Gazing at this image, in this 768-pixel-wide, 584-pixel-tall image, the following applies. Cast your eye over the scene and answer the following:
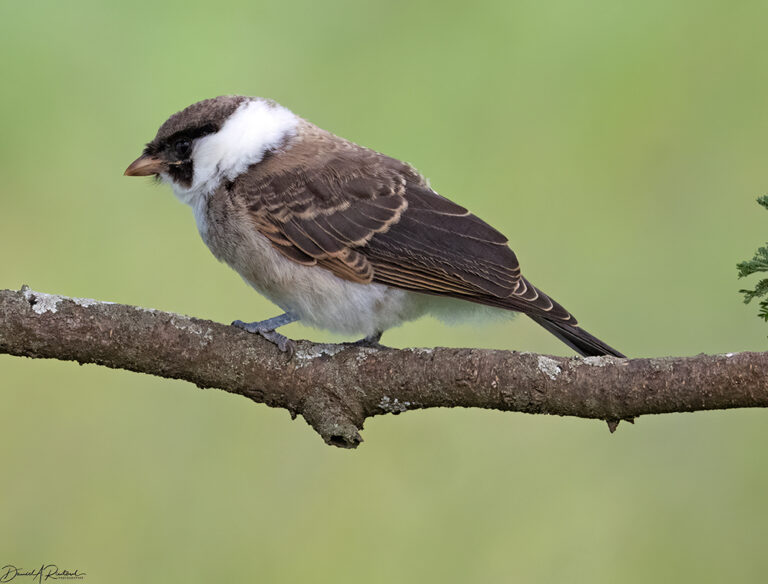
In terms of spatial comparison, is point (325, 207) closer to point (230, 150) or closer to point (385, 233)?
point (385, 233)

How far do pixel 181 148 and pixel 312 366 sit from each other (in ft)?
4.60

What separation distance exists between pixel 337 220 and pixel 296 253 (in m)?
0.23

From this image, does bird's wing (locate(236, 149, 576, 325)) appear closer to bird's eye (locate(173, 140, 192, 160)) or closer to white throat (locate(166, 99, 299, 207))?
white throat (locate(166, 99, 299, 207))

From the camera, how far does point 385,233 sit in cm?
377

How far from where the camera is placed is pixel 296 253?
3.82m

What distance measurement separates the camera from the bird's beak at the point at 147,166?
4.13 m

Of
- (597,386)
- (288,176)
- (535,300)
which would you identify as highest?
(288,176)

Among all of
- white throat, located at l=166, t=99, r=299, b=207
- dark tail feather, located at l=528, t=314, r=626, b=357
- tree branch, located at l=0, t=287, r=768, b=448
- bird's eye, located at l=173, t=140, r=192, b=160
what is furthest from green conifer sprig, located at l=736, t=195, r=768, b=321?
bird's eye, located at l=173, t=140, r=192, b=160

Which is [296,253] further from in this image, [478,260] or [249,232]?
[478,260]

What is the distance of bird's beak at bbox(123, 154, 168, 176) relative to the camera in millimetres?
4129

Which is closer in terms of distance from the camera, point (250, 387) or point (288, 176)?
point (250, 387)

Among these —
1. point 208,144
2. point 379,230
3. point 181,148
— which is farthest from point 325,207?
point 181,148

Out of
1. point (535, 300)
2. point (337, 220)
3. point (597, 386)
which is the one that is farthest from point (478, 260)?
point (597, 386)

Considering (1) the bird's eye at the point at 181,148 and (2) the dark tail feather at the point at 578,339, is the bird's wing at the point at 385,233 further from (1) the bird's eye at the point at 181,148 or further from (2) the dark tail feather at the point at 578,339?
(1) the bird's eye at the point at 181,148
